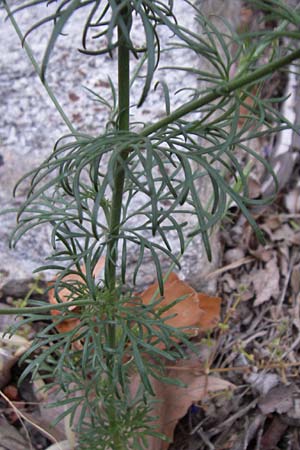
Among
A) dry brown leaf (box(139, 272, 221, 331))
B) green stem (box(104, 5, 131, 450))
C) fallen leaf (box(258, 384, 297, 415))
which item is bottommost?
fallen leaf (box(258, 384, 297, 415))

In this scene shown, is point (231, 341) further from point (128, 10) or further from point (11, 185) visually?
point (128, 10)

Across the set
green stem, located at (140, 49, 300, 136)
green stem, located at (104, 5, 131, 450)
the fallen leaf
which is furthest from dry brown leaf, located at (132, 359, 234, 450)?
green stem, located at (140, 49, 300, 136)

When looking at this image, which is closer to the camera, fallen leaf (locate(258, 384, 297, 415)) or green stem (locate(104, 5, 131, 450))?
green stem (locate(104, 5, 131, 450))

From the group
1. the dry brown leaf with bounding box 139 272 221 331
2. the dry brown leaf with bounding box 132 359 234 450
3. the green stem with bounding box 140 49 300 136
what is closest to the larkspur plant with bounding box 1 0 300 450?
the green stem with bounding box 140 49 300 136

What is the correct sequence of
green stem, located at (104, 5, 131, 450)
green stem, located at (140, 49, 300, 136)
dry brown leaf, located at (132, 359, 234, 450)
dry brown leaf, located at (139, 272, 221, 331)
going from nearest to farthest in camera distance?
green stem, located at (140, 49, 300, 136) → green stem, located at (104, 5, 131, 450) → dry brown leaf, located at (132, 359, 234, 450) → dry brown leaf, located at (139, 272, 221, 331)

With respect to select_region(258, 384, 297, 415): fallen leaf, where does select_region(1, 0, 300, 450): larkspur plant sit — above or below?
above

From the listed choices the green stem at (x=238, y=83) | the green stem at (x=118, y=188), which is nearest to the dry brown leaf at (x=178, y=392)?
the green stem at (x=118, y=188)

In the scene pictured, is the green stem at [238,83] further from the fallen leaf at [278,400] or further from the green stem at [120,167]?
the fallen leaf at [278,400]

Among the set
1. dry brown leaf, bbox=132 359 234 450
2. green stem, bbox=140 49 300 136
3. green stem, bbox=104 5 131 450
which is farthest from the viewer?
dry brown leaf, bbox=132 359 234 450

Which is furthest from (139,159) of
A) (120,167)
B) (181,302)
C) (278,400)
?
(278,400)

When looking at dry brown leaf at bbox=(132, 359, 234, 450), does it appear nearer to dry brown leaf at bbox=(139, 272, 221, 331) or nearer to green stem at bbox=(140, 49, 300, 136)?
dry brown leaf at bbox=(139, 272, 221, 331)
